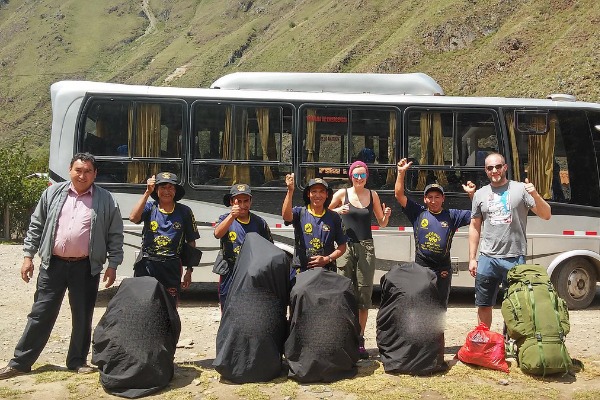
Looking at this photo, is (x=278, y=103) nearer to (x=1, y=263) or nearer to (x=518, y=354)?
(x=518, y=354)

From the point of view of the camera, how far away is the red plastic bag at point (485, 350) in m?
5.72

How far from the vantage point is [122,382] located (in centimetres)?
505

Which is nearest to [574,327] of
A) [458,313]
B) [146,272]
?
[458,313]

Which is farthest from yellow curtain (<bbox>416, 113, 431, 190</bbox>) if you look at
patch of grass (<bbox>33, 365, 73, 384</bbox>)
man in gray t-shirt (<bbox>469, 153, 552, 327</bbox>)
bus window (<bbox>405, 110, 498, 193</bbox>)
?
patch of grass (<bbox>33, 365, 73, 384</bbox>)

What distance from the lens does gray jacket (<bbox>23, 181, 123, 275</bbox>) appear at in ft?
17.9

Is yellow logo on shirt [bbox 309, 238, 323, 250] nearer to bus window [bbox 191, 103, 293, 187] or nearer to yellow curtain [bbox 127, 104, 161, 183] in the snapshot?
bus window [bbox 191, 103, 293, 187]

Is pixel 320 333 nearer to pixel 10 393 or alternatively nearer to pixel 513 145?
pixel 10 393

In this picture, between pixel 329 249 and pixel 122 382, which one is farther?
pixel 329 249

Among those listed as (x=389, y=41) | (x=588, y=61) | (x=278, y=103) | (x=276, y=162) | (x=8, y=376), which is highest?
(x=389, y=41)

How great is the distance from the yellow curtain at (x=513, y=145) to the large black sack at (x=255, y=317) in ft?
15.1

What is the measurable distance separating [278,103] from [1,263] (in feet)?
31.8

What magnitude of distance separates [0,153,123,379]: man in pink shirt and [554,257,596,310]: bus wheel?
6.52 m

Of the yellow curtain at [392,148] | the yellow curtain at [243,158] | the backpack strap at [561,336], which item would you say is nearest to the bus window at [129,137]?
the yellow curtain at [243,158]

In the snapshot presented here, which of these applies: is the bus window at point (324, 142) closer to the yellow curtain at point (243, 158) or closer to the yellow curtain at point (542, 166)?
the yellow curtain at point (243, 158)
